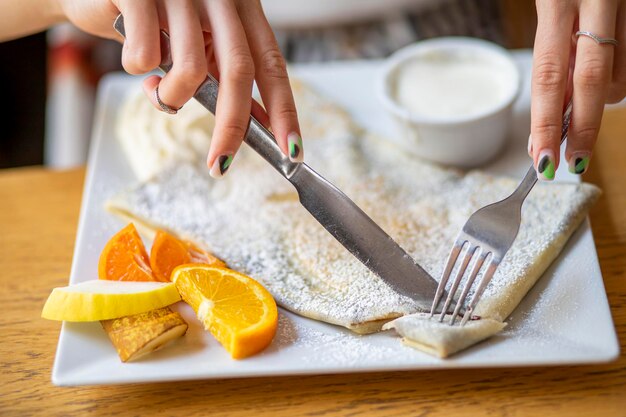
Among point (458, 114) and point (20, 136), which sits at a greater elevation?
point (458, 114)

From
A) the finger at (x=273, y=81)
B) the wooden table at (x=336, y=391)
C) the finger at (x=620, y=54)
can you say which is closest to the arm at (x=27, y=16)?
the finger at (x=273, y=81)

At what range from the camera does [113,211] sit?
144 centimetres

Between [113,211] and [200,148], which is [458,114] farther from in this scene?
[113,211]

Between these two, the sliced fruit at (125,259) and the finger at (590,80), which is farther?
the sliced fruit at (125,259)

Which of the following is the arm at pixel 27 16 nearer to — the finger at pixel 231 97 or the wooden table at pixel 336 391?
the finger at pixel 231 97

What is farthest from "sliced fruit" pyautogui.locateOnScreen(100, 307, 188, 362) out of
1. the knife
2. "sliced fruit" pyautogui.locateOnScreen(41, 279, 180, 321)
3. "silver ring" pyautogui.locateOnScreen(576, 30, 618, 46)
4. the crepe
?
"silver ring" pyautogui.locateOnScreen(576, 30, 618, 46)

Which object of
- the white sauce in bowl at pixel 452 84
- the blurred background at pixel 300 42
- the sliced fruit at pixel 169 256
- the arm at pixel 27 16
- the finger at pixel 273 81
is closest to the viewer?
the finger at pixel 273 81

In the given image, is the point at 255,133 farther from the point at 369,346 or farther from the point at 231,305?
the point at 369,346

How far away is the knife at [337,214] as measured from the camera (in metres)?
1.17

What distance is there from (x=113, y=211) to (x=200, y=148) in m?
0.25

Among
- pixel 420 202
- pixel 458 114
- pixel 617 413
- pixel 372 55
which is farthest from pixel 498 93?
pixel 617 413

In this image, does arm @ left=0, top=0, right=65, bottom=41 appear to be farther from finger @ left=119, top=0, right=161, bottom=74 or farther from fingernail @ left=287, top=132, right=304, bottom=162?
fingernail @ left=287, top=132, right=304, bottom=162

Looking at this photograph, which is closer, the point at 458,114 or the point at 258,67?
the point at 258,67

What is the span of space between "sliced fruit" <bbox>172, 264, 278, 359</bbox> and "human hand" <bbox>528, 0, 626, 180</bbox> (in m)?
0.47
